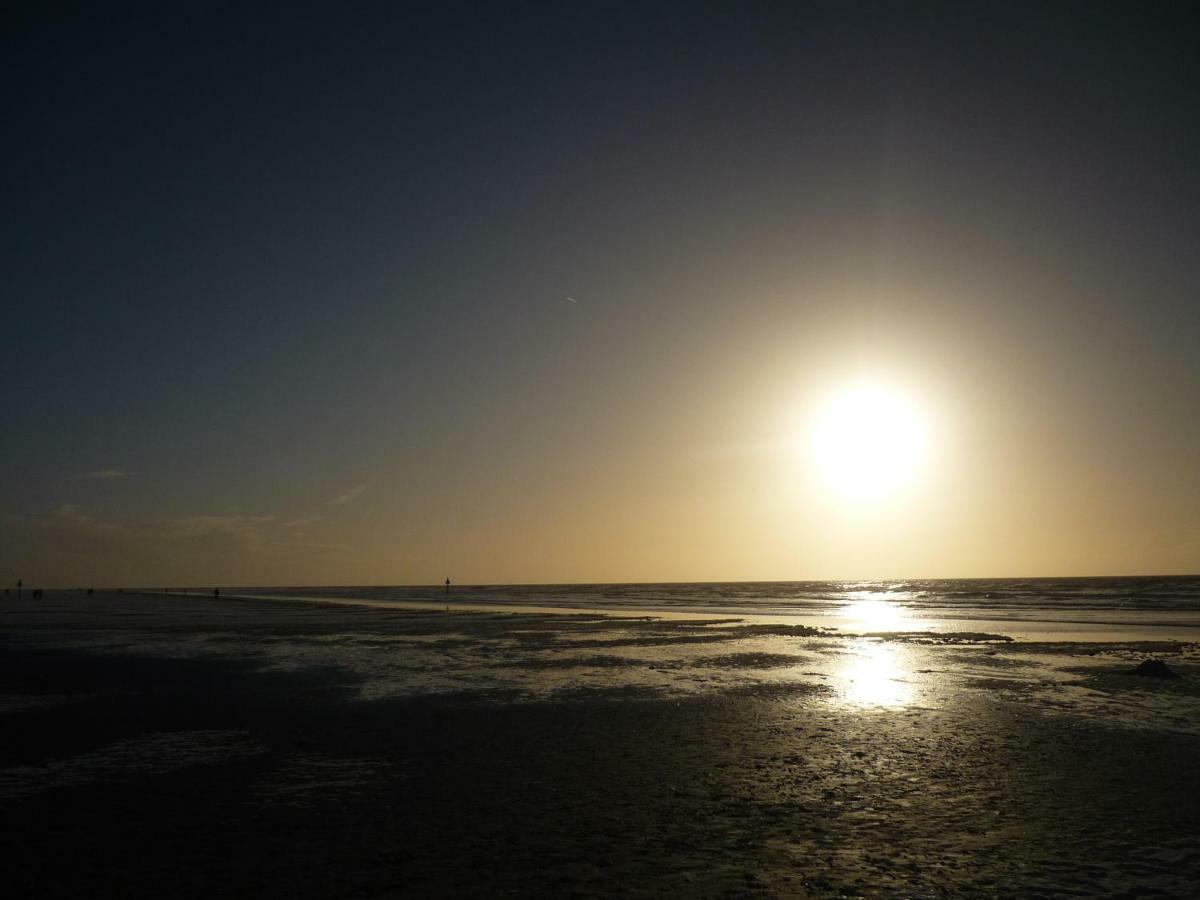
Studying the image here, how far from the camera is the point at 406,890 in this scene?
26.8ft

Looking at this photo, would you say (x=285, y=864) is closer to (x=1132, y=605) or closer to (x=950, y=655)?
(x=950, y=655)

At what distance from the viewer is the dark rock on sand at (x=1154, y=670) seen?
81.5 feet

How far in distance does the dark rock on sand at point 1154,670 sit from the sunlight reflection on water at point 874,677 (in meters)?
7.31

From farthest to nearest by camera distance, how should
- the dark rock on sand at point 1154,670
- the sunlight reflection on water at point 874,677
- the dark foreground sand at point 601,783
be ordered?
the dark rock on sand at point 1154,670, the sunlight reflection on water at point 874,677, the dark foreground sand at point 601,783

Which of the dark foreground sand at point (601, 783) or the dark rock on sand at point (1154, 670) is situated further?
the dark rock on sand at point (1154, 670)

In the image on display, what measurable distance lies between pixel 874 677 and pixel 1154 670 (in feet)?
29.8

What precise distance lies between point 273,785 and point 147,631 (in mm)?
45209

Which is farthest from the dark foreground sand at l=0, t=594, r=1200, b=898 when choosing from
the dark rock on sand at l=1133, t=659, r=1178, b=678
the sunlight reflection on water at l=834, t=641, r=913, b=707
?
the dark rock on sand at l=1133, t=659, r=1178, b=678

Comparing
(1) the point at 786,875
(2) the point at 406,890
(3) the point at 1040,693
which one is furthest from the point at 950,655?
(2) the point at 406,890

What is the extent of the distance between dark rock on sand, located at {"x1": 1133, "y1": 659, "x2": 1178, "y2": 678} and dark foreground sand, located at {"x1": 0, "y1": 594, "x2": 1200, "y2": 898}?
0.89 meters

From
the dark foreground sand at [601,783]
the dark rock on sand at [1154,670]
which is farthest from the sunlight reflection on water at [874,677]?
the dark rock on sand at [1154,670]

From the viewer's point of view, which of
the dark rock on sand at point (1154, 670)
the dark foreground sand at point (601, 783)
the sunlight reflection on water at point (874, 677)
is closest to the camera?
the dark foreground sand at point (601, 783)

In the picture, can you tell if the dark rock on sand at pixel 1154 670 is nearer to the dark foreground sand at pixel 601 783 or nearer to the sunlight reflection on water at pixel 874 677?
the dark foreground sand at pixel 601 783

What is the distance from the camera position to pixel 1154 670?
82.5 feet
